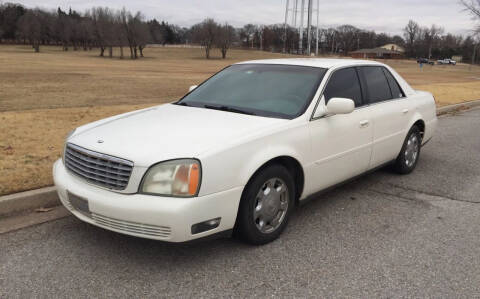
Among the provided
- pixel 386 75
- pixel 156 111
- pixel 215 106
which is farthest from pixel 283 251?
pixel 386 75

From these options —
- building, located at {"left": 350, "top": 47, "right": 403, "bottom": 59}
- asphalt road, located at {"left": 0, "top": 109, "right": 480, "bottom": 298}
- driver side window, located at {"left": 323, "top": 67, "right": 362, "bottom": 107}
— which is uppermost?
building, located at {"left": 350, "top": 47, "right": 403, "bottom": 59}

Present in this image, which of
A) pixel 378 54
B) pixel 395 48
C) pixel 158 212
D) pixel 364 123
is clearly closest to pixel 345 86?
pixel 364 123

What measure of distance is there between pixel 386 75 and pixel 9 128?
234 inches

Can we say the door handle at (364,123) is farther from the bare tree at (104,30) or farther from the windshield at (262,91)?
the bare tree at (104,30)

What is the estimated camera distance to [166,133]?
10.7 ft

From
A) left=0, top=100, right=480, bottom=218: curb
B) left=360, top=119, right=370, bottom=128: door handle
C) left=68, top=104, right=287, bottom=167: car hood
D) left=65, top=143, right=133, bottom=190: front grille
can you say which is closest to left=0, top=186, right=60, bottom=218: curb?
left=0, top=100, right=480, bottom=218: curb

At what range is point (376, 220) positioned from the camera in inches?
162

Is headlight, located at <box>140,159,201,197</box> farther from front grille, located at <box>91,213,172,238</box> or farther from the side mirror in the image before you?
the side mirror

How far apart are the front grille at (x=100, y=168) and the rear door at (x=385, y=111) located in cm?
280

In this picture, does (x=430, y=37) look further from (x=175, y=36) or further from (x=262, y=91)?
(x=262, y=91)

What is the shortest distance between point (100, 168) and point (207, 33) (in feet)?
294

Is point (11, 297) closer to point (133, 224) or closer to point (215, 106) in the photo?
point (133, 224)

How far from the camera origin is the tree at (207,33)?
8838 cm

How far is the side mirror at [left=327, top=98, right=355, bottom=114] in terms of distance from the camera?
3733 mm
